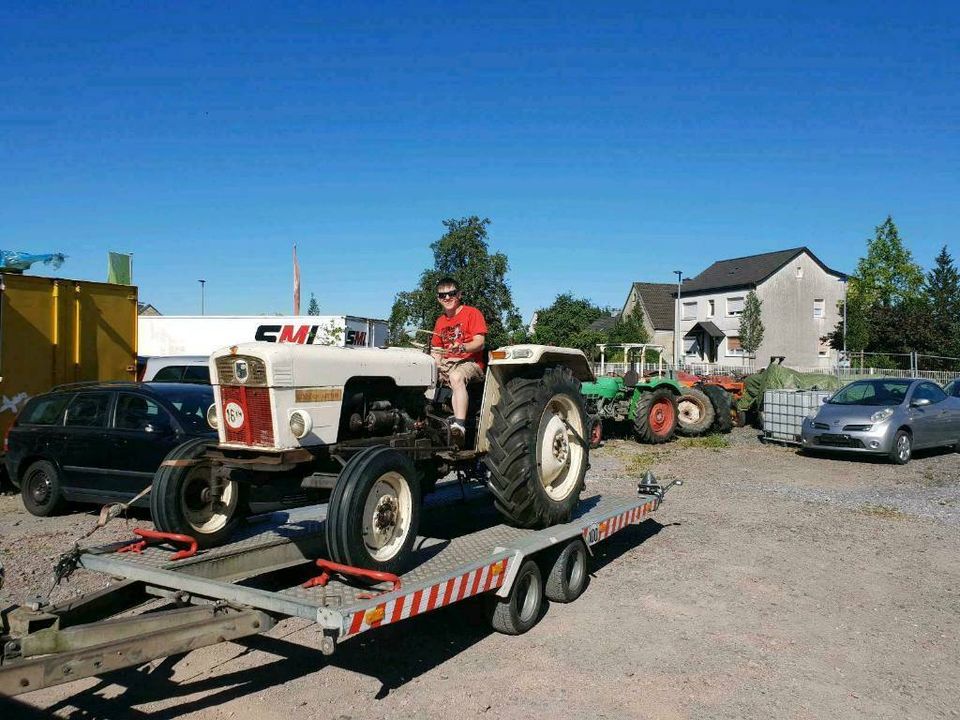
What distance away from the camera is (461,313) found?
233 inches

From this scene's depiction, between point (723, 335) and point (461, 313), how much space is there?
40.2m

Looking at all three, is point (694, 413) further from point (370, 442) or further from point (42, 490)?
point (370, 442)

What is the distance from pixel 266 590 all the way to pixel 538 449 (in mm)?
2067

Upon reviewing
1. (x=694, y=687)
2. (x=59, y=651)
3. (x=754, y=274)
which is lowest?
(x=694, y=687)

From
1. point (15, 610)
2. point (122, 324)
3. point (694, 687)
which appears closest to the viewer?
point (15, 610)

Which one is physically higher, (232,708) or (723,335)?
(723,335)

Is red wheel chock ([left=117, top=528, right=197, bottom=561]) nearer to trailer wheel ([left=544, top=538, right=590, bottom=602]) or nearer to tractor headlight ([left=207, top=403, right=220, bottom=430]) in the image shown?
tractor headlight ([left=207, top=403, right=220, bottom=430])

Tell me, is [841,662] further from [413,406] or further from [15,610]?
[15,610]

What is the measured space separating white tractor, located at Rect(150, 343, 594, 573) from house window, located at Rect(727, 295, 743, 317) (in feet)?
132

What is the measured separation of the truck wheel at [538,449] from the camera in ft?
16.9

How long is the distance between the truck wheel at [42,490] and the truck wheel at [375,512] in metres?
5.50

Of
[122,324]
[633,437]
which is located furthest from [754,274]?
[122,324]

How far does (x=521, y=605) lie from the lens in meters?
4.89

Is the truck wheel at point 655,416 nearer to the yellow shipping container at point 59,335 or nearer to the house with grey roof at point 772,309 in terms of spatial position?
the yellow shipping container at point 59,335
